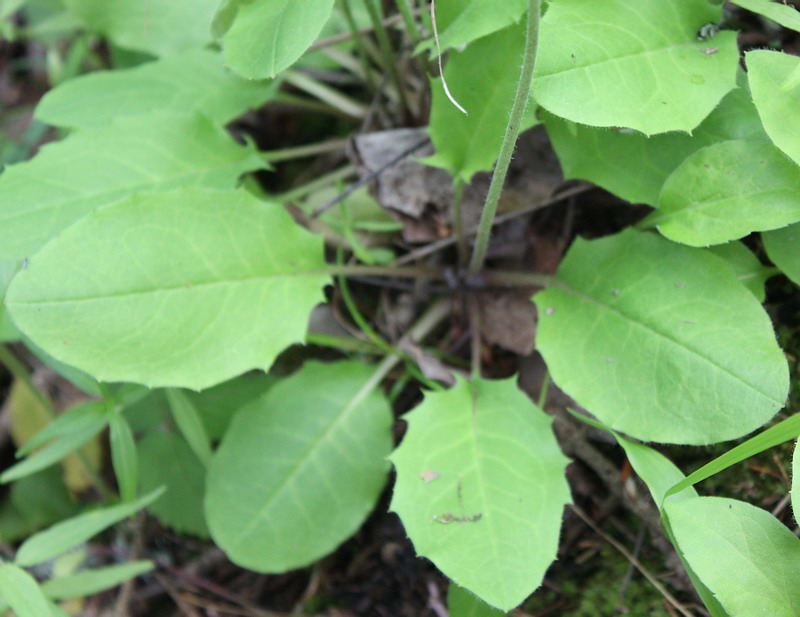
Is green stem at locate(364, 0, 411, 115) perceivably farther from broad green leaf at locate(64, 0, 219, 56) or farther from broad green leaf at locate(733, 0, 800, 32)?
broad green leaf at locate(733, 0, 800, 32)

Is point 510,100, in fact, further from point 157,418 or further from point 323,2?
point 157,418

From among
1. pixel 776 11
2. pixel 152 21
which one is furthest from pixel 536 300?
pixel 152 21

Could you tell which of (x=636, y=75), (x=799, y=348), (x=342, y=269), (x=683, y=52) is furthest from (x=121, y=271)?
(x=799, y=348)

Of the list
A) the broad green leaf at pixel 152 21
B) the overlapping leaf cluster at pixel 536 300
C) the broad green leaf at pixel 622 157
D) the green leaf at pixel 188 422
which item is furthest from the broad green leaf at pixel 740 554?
the broad green leaf at pixel 152 21

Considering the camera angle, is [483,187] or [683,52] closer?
[683,52]

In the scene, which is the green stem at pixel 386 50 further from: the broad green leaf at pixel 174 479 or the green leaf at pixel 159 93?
the broad green leaf at pixel 174 479

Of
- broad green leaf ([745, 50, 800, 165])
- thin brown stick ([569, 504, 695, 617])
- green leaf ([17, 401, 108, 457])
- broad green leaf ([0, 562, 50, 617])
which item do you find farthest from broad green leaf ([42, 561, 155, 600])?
broad green leaf ([745, 50, 800, 165])
